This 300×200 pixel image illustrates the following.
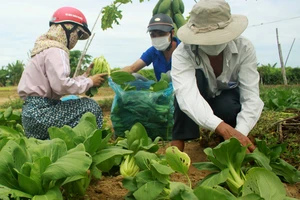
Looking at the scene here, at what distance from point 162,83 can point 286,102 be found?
126 centimetres

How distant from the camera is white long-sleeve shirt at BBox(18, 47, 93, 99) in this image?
3201mm

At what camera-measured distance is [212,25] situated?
2521 mm

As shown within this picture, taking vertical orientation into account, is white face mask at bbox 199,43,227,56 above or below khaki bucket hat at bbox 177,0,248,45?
below

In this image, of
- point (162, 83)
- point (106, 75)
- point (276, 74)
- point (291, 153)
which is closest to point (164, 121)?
point (162, 83)

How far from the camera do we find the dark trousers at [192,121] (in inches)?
111

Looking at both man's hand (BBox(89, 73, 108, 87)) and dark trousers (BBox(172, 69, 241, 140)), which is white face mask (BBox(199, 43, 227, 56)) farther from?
man's hand (BBox(89, 73, 108, 87))

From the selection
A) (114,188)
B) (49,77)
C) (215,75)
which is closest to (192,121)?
(215,75)

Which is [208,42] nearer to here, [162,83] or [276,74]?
[162,83]

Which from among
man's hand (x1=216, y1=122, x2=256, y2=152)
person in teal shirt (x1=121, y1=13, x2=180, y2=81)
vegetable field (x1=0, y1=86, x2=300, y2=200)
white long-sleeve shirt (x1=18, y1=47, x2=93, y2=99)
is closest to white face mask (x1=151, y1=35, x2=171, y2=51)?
person in teal shirt (x1=121, y1=13, x2=180, y2=81)

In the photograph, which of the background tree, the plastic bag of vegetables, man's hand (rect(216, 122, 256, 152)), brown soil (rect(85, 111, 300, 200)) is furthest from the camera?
the background tree

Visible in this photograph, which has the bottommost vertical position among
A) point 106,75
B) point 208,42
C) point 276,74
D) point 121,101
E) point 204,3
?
point 276,74

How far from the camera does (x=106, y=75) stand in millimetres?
3658

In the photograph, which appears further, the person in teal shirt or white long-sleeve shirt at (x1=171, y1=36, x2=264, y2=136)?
the person in teal shirt

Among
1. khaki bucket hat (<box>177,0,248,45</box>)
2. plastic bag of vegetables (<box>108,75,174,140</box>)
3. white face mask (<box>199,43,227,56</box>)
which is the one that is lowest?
plastic bag of vegetables (<box>108,75,174,140</box>)
